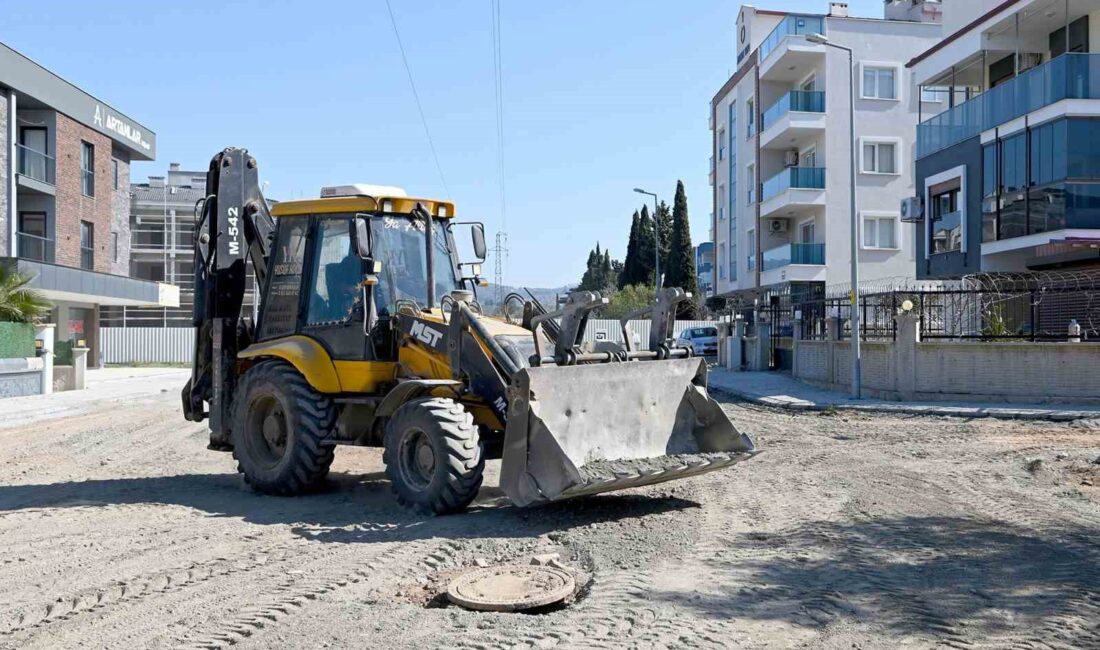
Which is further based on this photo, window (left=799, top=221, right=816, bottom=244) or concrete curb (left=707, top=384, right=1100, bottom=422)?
window (left=799, top=221, right=816, bottom=244)

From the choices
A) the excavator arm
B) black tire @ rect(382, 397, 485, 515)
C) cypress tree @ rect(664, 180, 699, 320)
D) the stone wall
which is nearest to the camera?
black tire @ rect(382, 397, 485, 515)

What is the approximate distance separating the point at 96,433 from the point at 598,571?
12210 millimetres

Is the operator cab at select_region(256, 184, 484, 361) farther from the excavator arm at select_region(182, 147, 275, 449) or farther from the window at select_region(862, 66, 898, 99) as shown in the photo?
the window at select_region(862, 66, 898, 99)

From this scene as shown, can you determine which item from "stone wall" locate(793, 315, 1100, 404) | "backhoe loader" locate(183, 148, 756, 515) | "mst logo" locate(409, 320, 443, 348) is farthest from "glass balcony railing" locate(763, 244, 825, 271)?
"mst logo" locate(409, 320, 443, 348)

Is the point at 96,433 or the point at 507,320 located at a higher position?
the point at 507,320

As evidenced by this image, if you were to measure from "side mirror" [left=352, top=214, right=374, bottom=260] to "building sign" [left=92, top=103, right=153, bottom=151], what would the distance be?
34200 millimetres

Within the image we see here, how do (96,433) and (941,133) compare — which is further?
(941,133)

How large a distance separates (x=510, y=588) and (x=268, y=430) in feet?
15.4

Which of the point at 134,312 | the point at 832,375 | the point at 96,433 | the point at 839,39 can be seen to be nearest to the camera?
the point at 96,433

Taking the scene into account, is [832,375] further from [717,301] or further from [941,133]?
[717,301]

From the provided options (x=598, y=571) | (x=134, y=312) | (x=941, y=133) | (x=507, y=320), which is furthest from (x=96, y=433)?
(x=134, y=312)

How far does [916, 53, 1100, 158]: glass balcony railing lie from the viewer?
24.5 metres

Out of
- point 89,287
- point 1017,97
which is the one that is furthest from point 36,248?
point 1017,97

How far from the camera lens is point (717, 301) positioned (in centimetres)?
5291
